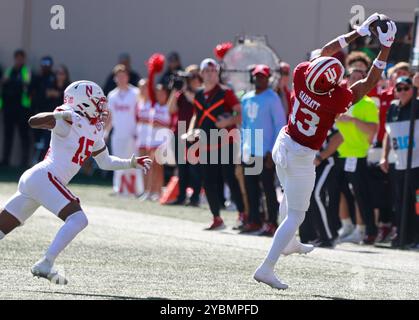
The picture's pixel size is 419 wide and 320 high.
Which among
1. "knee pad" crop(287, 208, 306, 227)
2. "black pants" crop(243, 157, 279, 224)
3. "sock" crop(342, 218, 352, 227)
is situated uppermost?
"knee pad" crop(287, 208, 306, 227)

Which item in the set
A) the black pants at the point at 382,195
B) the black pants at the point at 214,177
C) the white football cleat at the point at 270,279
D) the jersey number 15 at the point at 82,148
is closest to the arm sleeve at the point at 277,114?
the black pants at the point at 214,177

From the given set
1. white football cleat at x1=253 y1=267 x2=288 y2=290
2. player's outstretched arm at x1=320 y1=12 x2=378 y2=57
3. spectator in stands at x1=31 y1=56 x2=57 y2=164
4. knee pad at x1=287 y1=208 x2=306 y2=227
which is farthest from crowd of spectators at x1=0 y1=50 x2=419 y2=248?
spectator in stands at x1=31 y1=56 x2=57 y2=164

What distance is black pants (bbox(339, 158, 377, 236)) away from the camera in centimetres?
1303

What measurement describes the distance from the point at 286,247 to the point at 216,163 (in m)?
4.80

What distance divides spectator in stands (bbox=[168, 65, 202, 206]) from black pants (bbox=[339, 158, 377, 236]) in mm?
3395

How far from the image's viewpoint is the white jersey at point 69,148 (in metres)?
8.80

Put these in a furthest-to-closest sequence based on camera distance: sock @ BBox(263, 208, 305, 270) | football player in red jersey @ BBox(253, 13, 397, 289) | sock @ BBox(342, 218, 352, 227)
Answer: sock @ BBox(342, 218, 352, 227)
football player in red jersey @ BBox(253, 13, 397, 289)
sock @ BBox(263, 208, 305, 270)

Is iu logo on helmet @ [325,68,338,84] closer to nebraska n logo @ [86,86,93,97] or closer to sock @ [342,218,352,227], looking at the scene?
nebraska n logo @ [86,86,93,97]

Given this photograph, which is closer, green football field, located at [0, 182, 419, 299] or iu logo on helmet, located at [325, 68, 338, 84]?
green football field, located at [0, 182, 419, 299]

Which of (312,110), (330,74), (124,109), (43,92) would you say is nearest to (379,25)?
(330,74)

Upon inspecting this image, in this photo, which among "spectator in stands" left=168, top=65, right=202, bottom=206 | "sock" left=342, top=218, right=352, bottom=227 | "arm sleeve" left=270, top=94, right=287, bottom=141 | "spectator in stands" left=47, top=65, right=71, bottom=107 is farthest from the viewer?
"spectator in stands" left=47, top=65, right=71, bottom=107

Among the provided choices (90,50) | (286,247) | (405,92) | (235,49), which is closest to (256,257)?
(286,247)

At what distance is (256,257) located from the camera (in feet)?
36.4
